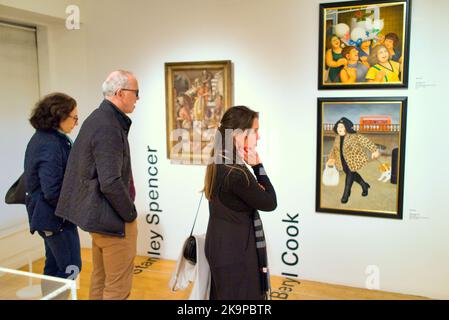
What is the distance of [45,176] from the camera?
2.46 metres

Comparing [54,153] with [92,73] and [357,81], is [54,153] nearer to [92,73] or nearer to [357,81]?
[92,73]

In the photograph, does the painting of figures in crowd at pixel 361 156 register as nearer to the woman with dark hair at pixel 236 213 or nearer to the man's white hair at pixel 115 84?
the woman with dark hair at pixel 236 213

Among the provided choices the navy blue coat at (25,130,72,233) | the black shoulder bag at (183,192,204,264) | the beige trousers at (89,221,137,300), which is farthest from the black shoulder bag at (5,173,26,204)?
the black shoulder bag at (183,192,204,264)

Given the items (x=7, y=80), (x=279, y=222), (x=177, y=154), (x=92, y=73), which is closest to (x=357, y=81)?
(x=279, y=222)

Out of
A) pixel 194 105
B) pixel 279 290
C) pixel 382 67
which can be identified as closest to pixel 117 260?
pixel 279 290

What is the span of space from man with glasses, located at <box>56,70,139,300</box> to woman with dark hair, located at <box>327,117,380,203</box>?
64.1 inches

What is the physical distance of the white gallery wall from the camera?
9.98 ft

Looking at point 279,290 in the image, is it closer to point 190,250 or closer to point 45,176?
point 190,250

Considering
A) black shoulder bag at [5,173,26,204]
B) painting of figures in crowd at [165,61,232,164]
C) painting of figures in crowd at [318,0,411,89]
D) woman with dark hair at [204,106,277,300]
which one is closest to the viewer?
woman with dark hair at [204,106,277,300]

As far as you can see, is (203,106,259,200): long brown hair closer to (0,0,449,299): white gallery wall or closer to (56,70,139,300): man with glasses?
(56,70,139,300): man with glasses

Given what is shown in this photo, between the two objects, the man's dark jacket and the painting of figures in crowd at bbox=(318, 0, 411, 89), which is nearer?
the man's dark jacket

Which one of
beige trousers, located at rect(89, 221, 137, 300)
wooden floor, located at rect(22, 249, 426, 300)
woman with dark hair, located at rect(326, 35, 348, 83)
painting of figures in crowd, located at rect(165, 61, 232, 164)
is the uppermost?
woman with dark hair, located at rect(326, 35, 348, 83)

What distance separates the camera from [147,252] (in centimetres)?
408

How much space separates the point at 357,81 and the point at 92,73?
7.76 ft
